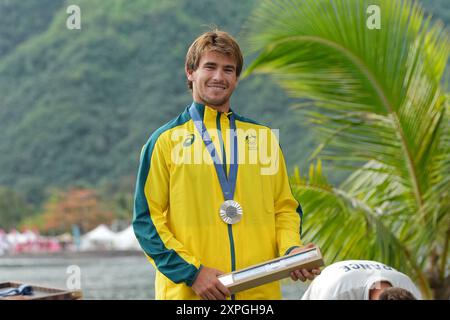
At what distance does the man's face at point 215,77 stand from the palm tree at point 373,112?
2.82 meters

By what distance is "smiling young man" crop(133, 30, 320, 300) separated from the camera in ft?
7.54

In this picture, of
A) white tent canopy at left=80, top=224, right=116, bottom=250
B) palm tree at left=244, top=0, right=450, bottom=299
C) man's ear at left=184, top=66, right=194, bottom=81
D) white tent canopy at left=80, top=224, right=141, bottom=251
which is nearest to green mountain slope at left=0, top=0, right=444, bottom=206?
white tent canopy at left=80, top=224, right=116, bottom=250

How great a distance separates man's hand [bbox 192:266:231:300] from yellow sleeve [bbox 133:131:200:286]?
0.8 inches

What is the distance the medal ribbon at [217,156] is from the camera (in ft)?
7.62

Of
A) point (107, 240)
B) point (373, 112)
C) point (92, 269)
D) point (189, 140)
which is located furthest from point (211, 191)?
point (107, 240)

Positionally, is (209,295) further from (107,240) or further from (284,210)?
(107,240)

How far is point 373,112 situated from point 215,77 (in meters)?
3.20

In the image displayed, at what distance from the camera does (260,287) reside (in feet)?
7.64

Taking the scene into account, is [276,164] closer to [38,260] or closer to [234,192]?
[234,192]

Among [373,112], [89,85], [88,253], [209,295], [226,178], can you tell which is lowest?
[88,253]

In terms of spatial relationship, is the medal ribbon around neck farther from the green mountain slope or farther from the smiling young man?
the green mountain slope

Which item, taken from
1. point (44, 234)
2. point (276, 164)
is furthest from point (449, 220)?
point (44, 234)

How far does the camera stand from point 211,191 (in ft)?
7.63

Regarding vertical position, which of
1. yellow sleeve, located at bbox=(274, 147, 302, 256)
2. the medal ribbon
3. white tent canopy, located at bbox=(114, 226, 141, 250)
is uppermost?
the medal ribbon
